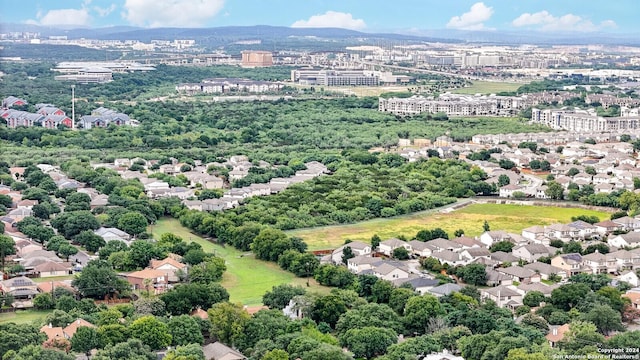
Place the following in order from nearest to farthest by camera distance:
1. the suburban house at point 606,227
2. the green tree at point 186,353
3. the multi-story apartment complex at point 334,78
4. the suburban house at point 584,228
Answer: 1. the green tree at point 186,353
2. the suburban house at point 584,228
3. the suburban house at point 606,227
4. the multi-story apartment complex at point 334,78

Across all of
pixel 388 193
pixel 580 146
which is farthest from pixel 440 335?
pixel 580 146

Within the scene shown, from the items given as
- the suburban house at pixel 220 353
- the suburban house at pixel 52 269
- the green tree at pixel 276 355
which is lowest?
the suburban house at pixel 52 269

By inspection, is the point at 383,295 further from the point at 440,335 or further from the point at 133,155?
the point at 133,155

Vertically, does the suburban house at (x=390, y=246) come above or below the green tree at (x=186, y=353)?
below

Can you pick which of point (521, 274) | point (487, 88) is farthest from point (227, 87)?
point (521, 274)

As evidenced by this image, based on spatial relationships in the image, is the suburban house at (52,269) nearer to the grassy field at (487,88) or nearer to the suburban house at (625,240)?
the suburban house at (625,240)

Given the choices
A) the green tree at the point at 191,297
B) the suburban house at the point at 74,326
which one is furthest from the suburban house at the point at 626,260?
the suburban house at the point at 74,326
